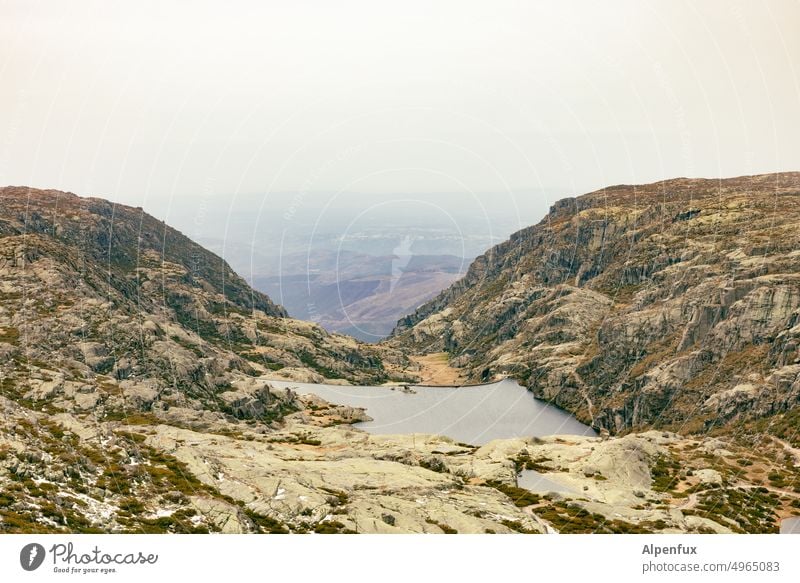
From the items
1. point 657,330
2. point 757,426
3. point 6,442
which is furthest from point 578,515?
point 657,330

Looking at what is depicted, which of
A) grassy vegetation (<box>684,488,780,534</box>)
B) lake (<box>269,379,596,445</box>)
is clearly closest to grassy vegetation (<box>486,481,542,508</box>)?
grassy vegetation (<box>684,488,780,534</box>)

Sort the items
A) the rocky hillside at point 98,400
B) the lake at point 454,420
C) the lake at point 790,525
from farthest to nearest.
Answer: the lake at point 454,420
the lake at point 790,525
the rocky hillside at point 98,400

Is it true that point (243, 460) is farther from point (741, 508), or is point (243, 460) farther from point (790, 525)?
point (790, 525)

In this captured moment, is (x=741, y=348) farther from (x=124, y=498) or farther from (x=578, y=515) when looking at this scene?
Result: (x=124, y=498)
